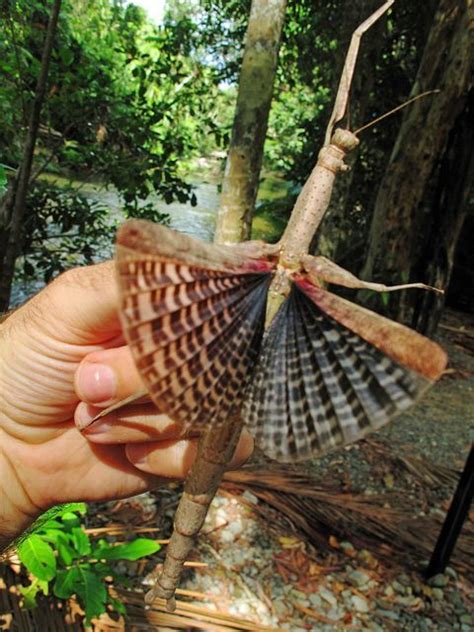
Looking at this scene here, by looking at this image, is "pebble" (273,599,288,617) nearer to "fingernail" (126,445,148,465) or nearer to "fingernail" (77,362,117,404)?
"fingernail" (126,445,148,465)

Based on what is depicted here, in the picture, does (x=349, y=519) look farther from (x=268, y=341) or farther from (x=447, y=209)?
(x=447, y=209)

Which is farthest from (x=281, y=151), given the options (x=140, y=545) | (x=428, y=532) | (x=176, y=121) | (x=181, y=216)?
(x=140, y=545)

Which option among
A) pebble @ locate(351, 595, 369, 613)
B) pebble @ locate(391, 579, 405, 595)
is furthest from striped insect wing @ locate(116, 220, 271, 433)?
pebble @ locate(391, 579, 405, 595)

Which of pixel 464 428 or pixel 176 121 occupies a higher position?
pixel 176 121

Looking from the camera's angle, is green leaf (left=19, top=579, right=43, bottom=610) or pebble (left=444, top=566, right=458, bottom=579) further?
pebble (left=444, top=566, right=458, bottom=579)

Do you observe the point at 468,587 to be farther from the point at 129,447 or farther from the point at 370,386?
the point at 370,386
